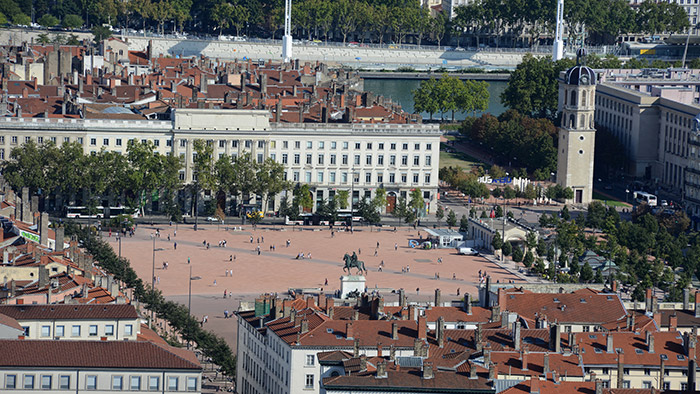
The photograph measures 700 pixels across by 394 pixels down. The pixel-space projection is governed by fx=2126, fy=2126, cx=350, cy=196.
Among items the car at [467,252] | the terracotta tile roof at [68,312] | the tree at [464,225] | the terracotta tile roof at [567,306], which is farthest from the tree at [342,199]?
the terracotta tile roof at [68,312]

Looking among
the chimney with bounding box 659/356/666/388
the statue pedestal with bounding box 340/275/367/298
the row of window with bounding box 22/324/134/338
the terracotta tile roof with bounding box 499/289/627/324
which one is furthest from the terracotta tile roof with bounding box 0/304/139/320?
the statue pedestal with bounding box 340/275/367/298

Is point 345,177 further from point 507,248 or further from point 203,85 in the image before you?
point 203,85

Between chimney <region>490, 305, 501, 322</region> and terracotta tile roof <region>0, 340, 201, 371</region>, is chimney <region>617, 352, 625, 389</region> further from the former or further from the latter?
terracotta tile roof <region>0, 340, 201, 371</region>

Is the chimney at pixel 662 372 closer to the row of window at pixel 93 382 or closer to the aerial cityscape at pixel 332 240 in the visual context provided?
the aerial cityscape at pixel 332 240

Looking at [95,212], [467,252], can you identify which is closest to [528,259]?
[467,252]

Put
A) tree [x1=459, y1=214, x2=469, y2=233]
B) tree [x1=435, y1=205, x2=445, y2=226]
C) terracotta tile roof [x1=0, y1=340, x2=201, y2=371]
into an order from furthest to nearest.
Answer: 1. tree [x1=435, y1=205, x2=445, y2=226]
2. tree [x1=459, y1=214, x2=469, y2=233]
3. terracotta tile roof [x1=0, y1=340, x2=201, y2=371]

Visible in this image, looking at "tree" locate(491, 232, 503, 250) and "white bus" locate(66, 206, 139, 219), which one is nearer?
"tree" locate(491, 232, 503, 250)
